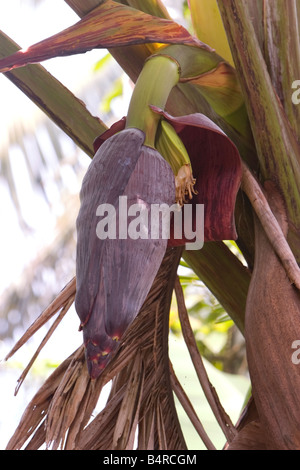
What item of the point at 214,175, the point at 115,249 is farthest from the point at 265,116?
the point at 115,249

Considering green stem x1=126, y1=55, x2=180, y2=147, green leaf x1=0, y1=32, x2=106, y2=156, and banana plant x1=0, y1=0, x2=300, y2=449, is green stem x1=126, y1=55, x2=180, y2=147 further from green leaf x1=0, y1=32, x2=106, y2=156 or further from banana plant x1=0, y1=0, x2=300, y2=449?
green leaf x1=0, y1=32, x2=106, y2=156

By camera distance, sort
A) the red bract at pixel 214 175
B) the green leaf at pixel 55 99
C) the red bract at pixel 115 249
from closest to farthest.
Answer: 1. the red bract at pixel 115 249
2. the red bract at pixel 214 175
3. the green leaf at pixel 55 99

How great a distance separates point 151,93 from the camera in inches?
14.9

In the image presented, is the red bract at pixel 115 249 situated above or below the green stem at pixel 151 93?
below

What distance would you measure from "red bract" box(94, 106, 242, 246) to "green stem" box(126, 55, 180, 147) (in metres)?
0.03

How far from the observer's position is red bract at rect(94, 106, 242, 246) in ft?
1.34

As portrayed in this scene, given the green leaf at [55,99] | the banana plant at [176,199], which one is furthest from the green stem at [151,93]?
the green leaf at [55,99]

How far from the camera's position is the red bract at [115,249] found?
0.31m

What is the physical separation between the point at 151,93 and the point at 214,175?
3.1 inches

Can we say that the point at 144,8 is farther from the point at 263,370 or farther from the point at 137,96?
the point at 263,370

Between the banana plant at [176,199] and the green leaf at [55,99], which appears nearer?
the banana plant at [176,199]

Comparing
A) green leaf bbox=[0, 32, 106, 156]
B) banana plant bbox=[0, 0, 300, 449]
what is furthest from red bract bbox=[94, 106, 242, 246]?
green leaf bbox=[0, 32, 106, 156]

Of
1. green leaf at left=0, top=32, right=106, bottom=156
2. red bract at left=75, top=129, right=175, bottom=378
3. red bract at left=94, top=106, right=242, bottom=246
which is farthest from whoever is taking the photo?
green leaf at left=0, top=32, right=106, bottom=156

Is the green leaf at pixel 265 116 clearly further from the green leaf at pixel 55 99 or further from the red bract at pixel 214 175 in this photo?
the green leaf at pixel 55 99
